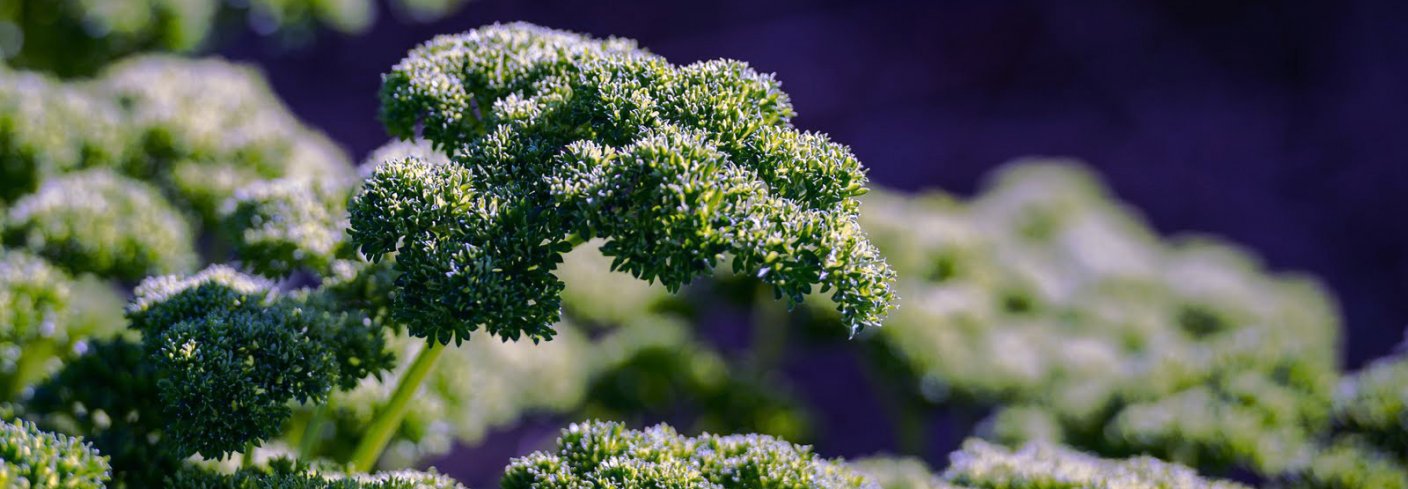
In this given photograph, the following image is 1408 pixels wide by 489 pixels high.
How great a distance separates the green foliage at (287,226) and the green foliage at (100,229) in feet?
1.86

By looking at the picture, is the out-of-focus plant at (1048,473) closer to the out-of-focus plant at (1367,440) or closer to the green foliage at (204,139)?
the out-of-focus plant at (1367,440)

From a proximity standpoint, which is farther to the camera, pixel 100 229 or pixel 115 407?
pixel 100 229

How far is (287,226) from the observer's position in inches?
82.9

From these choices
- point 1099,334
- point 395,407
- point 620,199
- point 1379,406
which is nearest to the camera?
point 620,199

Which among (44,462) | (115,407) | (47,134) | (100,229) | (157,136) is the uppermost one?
(157,136)

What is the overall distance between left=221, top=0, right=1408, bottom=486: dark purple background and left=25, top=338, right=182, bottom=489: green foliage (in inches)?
184

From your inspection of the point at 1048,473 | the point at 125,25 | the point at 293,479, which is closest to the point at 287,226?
the point at 293,479

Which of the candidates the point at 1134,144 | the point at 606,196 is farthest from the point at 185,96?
the point at 1134,144

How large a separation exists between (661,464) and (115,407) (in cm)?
114

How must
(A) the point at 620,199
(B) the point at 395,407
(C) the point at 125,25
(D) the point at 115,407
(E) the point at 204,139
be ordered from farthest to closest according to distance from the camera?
(C) the point at 125,25
(E) the point at 204,139
(D) the point at 115,407
(B) the point at 395,407
(A) the point at 620,199

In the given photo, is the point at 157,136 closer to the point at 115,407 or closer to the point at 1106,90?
the point at 115,407

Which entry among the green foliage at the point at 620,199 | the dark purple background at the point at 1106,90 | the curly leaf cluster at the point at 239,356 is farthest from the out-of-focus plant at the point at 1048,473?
the dark purple background at the point at 1106,90

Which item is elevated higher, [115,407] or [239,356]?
[115,407]

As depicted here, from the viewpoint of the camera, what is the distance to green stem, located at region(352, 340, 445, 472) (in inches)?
72.3
